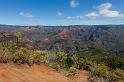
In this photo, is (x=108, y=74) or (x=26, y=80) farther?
(x=108, y=74)

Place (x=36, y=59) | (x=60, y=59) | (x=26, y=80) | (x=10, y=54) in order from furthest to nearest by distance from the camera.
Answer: (x=60, y=59), (x=36, y=59), (x=10, y=54), (x=26, y=80)

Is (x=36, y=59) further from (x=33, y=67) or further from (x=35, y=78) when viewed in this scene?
(x=35, y=78)

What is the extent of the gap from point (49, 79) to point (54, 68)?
22.6 feet

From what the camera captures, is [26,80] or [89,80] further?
[89,80]

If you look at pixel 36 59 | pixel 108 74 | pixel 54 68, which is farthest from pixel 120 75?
pixel 36 59

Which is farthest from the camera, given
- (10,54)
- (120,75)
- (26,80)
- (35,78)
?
(120,75)

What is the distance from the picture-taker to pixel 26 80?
2234 cm

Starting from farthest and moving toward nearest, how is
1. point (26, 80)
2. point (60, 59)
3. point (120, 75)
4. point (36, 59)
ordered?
point (60, 59) → point (120, 75) → point (36, 59) → point (26, 80)

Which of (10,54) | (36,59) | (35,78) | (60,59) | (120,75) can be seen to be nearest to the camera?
(35,78)

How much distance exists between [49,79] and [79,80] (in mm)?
5229

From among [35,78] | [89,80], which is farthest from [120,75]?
[35,78]

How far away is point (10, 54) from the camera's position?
28938mm

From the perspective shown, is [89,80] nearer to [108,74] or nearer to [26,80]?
Result: [108,74]

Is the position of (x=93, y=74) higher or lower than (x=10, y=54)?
lower
